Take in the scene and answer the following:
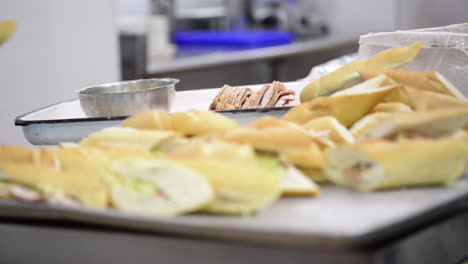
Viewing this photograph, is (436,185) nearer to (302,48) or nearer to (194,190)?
(194,190)

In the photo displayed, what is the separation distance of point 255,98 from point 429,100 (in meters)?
0.43

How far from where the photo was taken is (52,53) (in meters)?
2.52

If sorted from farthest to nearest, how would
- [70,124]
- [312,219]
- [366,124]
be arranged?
1. [70,124]
2. [366,124]
3. [312,219]

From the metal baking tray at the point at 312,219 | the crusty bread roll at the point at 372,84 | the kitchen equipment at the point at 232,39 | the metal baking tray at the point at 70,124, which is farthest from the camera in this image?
the kitchen equipment at the point at 232,39

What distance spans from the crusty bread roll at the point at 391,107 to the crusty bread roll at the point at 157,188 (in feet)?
1.11

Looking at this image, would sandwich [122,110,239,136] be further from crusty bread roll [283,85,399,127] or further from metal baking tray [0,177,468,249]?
metal baking tray [0,177,468,249]

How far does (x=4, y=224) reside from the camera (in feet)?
2.32

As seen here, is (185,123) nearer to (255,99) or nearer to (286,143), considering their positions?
(286,143)

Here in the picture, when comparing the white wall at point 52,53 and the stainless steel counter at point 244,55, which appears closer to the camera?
the white wall at point 52,53

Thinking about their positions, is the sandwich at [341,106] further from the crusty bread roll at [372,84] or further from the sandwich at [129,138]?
the sandwich at [129,138]

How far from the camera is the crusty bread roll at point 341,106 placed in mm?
923

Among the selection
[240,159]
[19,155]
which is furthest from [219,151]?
[19,155]

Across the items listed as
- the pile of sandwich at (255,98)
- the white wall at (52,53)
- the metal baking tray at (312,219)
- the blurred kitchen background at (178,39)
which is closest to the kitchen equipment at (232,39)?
the blurred kitchen background at (178,39)

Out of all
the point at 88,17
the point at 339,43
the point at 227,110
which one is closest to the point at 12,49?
the point at 88,17
